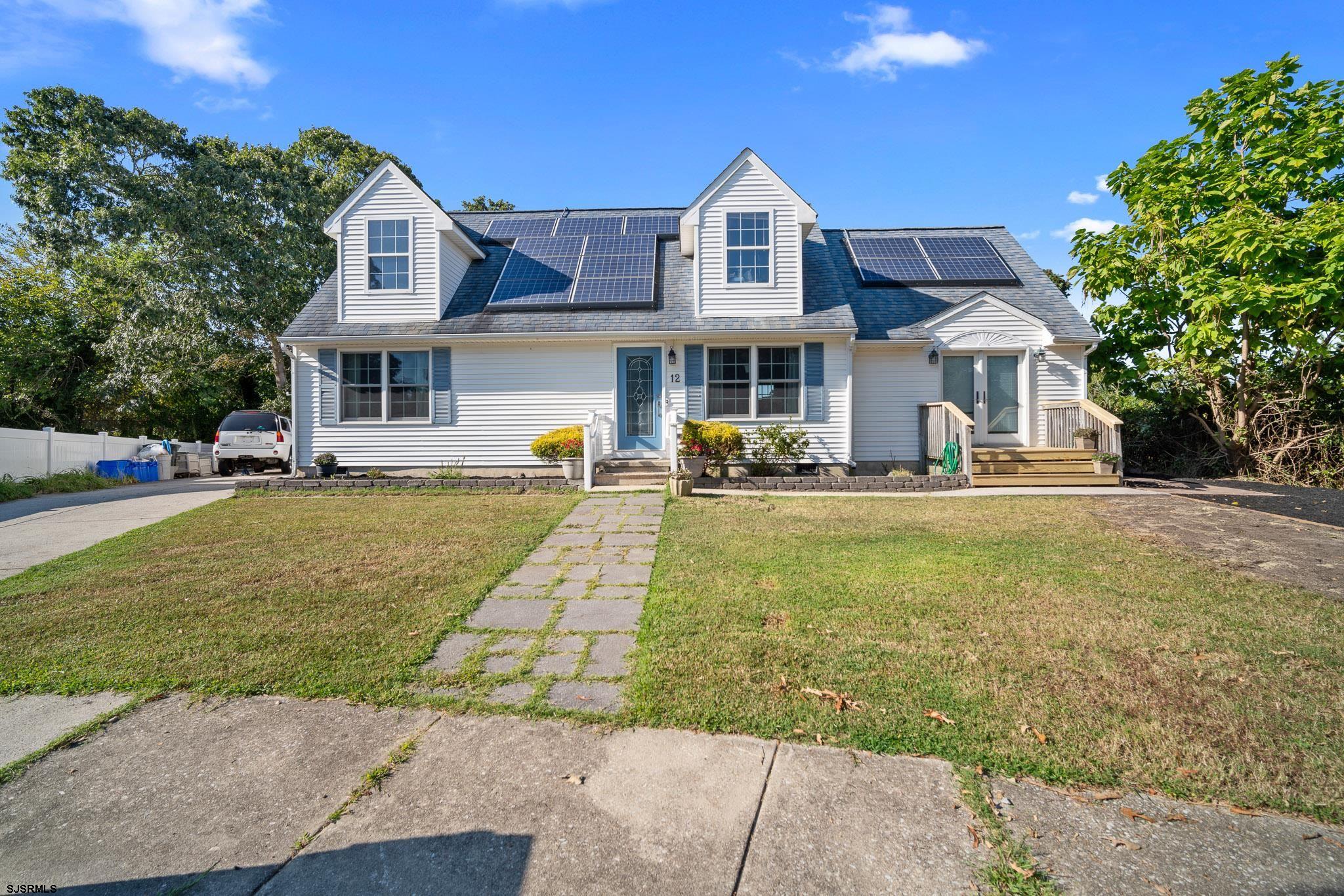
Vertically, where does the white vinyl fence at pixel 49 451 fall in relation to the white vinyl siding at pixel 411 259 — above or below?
below

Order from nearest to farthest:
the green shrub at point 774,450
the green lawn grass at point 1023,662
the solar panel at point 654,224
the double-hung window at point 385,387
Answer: the green lawn grass at point 1023,662, the green shrub at point 774,450, the double-hung window at point 385,387, the solar panel at point 654,224

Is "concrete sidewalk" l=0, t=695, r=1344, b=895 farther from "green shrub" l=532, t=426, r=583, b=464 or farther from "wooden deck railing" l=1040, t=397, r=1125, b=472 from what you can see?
"wooden deck railing" l=1040, t=397, r=1125, b=472

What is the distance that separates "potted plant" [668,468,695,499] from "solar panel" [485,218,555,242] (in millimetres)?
8357

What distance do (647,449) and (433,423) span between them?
4366 mm

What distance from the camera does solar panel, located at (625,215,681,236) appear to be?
15.1 meters

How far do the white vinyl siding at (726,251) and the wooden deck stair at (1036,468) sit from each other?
4614 millimetres

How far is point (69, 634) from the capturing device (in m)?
4.01

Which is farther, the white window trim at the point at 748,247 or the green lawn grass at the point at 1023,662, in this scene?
the white window trim at the point at 748,247

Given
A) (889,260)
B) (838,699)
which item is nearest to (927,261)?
(889,260)

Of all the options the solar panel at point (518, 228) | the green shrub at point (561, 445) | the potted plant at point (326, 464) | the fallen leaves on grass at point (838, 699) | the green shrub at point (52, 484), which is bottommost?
the fallen leaves on grass at point (838, 699)

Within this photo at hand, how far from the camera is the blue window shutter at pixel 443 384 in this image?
1258cm

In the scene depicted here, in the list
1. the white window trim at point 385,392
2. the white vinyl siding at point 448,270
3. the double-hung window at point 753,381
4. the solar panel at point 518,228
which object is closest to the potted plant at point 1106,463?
the double-hung window at point 753,381

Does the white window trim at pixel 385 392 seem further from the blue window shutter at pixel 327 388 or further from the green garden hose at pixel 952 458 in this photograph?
the green garden hose at pixel 952 458

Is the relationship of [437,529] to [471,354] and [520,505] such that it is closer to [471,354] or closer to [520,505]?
[520,505]
